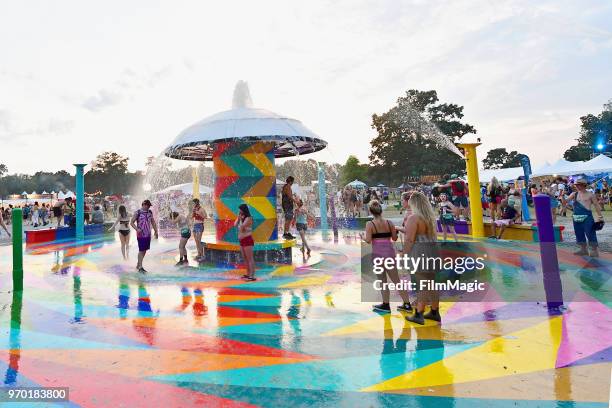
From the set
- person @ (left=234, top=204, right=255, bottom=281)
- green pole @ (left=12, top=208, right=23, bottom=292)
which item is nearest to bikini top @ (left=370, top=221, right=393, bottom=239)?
person @ (left=234, top=204, right=255, bottom=281)

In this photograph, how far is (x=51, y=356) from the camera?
408 centimetres

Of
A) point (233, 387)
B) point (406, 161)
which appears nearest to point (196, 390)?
point (233, 387)

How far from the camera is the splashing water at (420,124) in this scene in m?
50.8

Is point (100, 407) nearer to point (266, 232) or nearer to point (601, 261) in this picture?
point (266, 232)

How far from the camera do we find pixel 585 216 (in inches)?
324

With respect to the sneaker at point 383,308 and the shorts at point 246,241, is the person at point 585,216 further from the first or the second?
the shorts at point 246,241

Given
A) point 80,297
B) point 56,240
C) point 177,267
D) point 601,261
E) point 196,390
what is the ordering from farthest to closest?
point 56,240, point 177,267, point 601,261, point 80,297, point 196,390

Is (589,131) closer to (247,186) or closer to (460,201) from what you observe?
(460,201)

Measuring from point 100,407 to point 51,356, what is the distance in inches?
58.9

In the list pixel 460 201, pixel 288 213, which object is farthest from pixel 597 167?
pixel 288 213

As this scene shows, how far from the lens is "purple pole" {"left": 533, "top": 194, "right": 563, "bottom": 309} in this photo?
526 centimetres

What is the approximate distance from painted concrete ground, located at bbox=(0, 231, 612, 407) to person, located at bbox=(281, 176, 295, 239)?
375 centimetres

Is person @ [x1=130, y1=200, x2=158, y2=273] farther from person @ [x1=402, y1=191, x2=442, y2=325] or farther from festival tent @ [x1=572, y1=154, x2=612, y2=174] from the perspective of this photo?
festival tent @ [x1=572, y1=154, x2=612, y2=174]

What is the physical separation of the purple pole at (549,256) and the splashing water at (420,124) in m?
47.2
